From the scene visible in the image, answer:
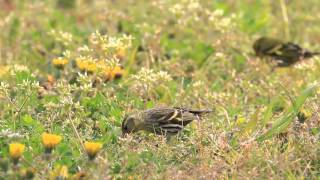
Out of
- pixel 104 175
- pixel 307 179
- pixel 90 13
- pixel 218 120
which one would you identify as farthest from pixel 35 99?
pixel 90 13

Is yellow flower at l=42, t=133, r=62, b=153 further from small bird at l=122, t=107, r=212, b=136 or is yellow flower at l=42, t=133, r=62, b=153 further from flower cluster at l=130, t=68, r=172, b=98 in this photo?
flower cluster at l=130, t=68, r=172, b=98

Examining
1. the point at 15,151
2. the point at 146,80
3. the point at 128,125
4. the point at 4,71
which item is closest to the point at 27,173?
the point at 15,151

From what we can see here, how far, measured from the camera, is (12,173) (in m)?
4.22

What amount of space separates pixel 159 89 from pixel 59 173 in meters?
2.19

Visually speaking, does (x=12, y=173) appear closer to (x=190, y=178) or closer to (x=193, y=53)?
(x=190, y=178)

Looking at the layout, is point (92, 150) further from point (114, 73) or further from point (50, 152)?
point (114, 73)

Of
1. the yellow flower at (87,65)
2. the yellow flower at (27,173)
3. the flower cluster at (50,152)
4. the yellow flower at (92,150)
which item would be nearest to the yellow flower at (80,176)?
the flower cluster at (50,152)

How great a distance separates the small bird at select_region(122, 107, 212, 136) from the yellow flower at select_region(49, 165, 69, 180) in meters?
0.84

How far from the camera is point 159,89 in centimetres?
648

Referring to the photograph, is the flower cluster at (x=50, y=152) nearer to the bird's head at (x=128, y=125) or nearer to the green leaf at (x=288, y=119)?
the bird's head at (x=128, y=125)

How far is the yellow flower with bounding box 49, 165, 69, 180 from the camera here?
4.37 meters

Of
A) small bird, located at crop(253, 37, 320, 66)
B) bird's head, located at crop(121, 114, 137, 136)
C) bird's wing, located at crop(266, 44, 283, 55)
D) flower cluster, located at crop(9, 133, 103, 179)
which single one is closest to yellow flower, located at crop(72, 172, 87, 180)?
flower cluster, located at crop(9, 133, 103, 179)

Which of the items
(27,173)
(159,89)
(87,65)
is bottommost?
(159,89)

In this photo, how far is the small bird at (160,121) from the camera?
5207 mm
